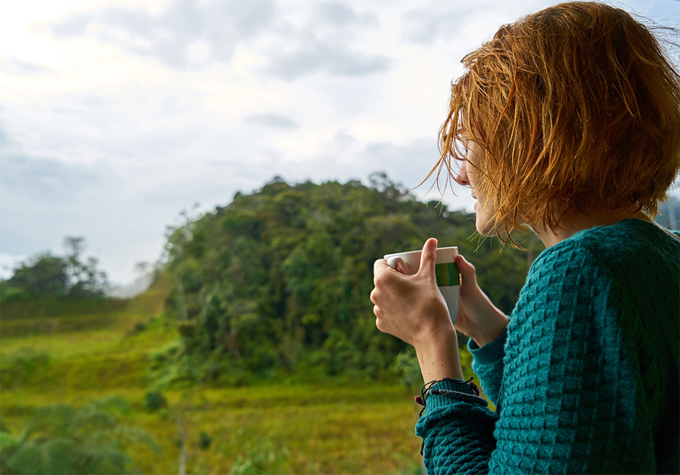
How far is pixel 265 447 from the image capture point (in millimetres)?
1878

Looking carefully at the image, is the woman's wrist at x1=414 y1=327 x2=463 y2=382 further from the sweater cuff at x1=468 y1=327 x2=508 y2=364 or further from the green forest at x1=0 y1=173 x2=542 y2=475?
the green forest at x1=0 y1=173 x2=542 y2=475

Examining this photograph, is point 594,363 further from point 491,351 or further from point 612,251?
point 491,351

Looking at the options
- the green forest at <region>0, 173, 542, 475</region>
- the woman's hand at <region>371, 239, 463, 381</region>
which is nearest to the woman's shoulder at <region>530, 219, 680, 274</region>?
the woman's hand at <region>371, 239, 463, 381</region>

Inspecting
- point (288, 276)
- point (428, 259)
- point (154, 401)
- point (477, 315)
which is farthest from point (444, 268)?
point (154, 401)

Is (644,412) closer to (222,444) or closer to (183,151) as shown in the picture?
(183,151)

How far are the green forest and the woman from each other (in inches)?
45.4

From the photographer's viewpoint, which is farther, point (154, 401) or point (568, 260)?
point (154, 401)

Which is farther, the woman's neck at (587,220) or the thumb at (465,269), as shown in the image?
the thumb at (465,269)

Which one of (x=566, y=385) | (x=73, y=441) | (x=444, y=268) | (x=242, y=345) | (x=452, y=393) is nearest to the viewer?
(x=566, y=385)

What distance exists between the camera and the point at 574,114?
1.71 ft

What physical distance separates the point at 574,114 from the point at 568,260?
0.58 feet

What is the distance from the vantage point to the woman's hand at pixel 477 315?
74 centimetres

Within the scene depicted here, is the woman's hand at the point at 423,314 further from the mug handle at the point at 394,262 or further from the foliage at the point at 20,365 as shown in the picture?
the foliage at the point at 20,365

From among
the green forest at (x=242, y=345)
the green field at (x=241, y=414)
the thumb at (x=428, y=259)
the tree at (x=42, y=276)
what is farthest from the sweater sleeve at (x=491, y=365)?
the tree at (x=42, y=276)
